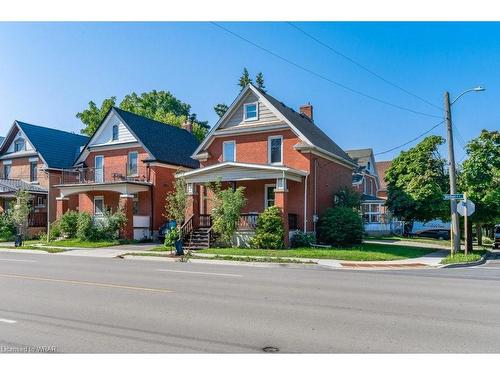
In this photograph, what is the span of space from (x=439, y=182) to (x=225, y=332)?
83.8 ft

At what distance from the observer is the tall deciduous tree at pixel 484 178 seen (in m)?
25.2

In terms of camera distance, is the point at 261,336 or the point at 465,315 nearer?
the point at 261,336

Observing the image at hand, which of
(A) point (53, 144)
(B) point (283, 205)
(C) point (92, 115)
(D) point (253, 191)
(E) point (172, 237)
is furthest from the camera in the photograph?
(C) point (92, 115)

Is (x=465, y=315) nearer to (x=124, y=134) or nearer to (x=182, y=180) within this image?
(x=182, y=180)

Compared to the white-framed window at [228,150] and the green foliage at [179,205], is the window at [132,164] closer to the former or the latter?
the white-framed window at [228,150]

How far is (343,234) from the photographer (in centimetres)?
2488

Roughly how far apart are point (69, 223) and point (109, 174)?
5522 mm

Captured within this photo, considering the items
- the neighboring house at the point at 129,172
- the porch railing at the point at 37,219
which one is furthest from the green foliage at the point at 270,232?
the porch railing at the point at 37,219

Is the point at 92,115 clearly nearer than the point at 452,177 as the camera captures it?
No

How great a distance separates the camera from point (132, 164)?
3325cm

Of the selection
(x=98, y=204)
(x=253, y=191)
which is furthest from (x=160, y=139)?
(x=253, y=191)

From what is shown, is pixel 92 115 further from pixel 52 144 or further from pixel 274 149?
pixel 274 149

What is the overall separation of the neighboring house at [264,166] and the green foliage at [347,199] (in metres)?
0.56

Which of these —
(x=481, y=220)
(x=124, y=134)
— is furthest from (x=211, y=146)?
(x=481, y=220)
